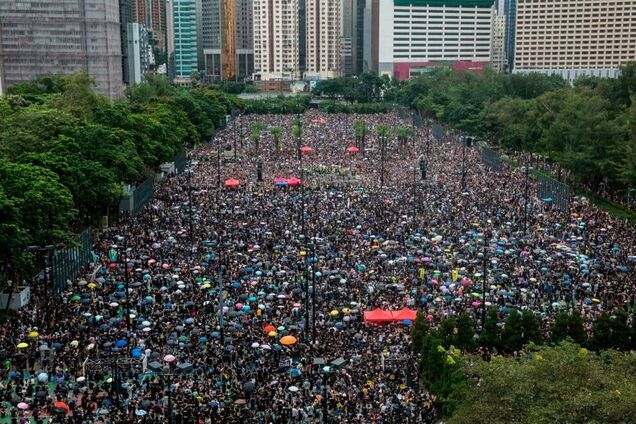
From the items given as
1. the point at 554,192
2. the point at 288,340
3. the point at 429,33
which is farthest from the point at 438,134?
the point at 429,33

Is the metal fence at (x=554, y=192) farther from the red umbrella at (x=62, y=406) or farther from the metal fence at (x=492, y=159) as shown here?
the red umbrella at (x=62, y=406)

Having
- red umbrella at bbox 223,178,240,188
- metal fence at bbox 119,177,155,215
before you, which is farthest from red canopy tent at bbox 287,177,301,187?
metal fence at bbox 119,177,155,215

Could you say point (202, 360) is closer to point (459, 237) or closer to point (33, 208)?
point (33, 208)

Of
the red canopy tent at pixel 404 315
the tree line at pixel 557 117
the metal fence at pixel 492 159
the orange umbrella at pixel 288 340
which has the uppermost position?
the tree line at pixel 557 117

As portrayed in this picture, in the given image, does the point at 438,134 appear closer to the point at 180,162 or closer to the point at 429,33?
the point at 180,162

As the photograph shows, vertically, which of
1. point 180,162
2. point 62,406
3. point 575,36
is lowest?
point 62,406

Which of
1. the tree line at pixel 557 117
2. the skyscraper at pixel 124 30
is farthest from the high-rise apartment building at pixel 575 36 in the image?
the skyscraper at pixel 124 30

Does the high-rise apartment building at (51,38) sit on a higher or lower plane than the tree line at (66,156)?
higher
